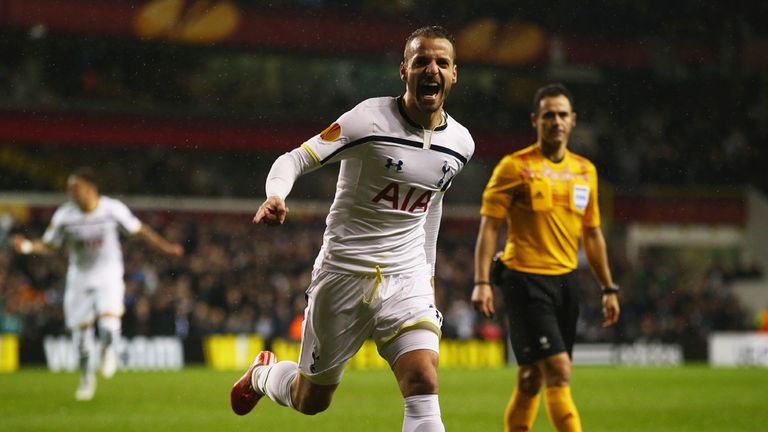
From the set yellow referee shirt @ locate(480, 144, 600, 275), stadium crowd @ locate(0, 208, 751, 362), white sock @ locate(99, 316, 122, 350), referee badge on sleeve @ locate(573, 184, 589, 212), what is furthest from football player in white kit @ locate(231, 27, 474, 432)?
stadium crowd @ locate(0, 208, 751, 362)

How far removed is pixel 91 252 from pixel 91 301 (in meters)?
0.54

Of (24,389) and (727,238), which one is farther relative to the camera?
(727,238)

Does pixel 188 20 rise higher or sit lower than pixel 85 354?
higher

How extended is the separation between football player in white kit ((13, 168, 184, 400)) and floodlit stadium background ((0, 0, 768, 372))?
29.9ft

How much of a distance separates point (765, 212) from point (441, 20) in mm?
11360

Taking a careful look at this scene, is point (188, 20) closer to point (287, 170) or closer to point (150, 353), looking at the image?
point (150, 353)

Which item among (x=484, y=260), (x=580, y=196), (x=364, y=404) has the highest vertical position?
(x=580, y=196)

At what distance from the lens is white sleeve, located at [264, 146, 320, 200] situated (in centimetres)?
505

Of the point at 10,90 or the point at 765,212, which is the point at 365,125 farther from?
the point at 765,212

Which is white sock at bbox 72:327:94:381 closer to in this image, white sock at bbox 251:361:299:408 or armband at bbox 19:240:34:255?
armband at bbox 19:240:34:255

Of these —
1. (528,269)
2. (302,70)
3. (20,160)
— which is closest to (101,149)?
(20,160)

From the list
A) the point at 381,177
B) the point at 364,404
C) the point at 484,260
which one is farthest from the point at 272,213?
the point at 364,404

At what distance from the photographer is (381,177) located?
5590 mm

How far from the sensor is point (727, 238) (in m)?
34.6
